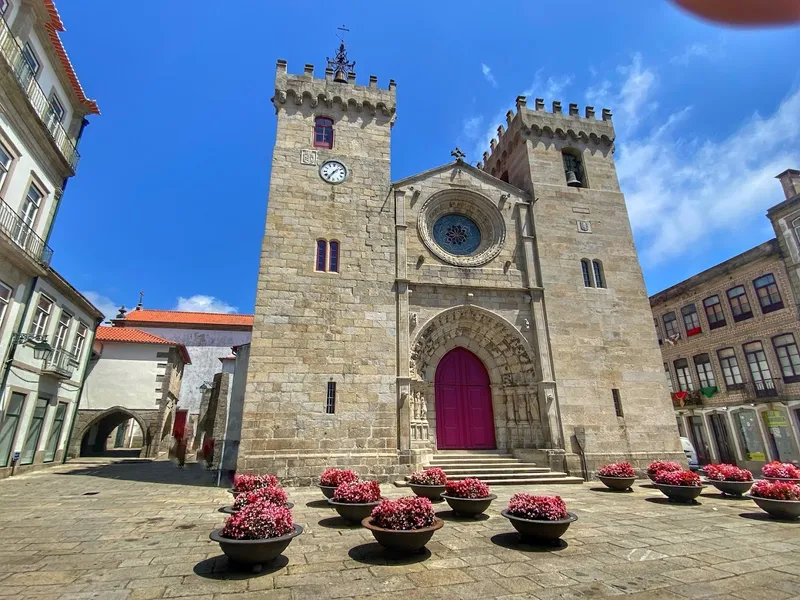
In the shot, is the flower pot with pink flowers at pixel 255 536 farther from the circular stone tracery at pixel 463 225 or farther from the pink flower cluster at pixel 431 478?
the circular stone tracery at pixel 463 225

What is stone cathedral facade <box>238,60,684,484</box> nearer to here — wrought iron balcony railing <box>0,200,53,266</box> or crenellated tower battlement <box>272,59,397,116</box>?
crenellated tower battlement <box>272,59,397,116</box>

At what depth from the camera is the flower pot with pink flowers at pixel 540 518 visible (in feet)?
19.2

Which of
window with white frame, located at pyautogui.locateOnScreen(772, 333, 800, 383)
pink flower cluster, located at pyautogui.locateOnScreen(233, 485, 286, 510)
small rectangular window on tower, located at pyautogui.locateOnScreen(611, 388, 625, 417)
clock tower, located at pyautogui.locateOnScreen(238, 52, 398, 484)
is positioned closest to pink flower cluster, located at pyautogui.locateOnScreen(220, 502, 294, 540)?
pink flower cluster, located at pyautogui.locateOnScreen(233, 485, 286, 510)

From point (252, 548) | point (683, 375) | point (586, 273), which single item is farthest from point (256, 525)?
point (683, 375)

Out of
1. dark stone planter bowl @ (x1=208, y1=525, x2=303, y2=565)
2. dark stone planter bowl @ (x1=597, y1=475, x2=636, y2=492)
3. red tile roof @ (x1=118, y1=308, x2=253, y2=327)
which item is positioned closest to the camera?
dark stone planter bowl @ (x1=208, y1=525, x2=303, y2=565)

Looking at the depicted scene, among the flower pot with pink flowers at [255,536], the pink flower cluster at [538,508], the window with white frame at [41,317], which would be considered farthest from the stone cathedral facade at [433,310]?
the window with white frame at [41,317]

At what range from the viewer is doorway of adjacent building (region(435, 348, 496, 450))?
47.8 ft

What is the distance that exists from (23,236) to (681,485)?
66.8 ft

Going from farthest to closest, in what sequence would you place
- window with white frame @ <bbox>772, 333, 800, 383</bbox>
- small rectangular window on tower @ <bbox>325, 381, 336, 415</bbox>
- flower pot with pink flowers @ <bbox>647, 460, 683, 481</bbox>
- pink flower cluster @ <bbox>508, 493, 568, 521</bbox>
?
window with white frame @ <bbox>772, 333, 800, 383</bbox> → small rectangular window on tower @ <bbox>325, 381, 336, 415</bbox> → flower pot with pink flowers @ <bbox>647, 460, 683, 481</bbox> → pink flower cluster @ <bbox>508, 493, 568, 521</bbox>

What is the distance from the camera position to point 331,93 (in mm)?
16578

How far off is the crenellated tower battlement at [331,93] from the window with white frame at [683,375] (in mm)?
23419

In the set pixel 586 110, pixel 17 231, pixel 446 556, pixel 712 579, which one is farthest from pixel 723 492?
pixel 17 231

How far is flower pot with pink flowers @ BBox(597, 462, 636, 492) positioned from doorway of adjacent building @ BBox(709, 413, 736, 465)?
16.1 m

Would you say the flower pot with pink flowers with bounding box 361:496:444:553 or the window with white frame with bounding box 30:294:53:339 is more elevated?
the window with white frame with bounding box 30:294:53:339
